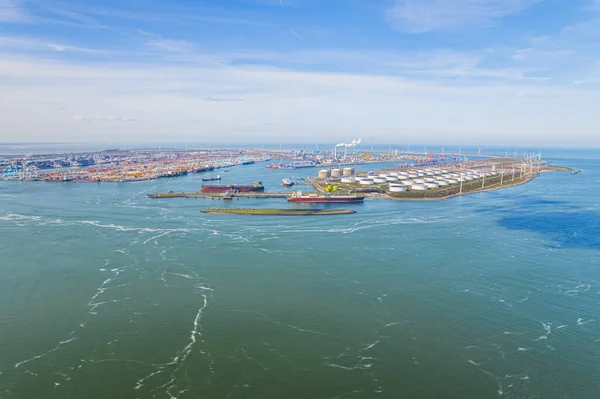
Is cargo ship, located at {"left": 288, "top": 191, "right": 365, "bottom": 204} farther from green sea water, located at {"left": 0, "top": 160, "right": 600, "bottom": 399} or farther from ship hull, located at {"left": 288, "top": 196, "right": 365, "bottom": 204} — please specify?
green sea water, located at {"left": 0, "top": 160, "right": 600, "bottom": 399}

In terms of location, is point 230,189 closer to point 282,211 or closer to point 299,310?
point 282,211

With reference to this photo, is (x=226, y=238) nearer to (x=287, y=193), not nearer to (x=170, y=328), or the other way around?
(x=170, y=328)

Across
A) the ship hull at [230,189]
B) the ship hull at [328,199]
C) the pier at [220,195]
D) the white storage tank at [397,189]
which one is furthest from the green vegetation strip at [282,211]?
the white storage tank at [397,189]

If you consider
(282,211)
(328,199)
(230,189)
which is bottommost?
(282,211)

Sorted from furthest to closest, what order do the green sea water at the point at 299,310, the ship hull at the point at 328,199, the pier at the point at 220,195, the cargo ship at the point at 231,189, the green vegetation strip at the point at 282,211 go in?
the cargo ship at the point at 231,189, the pier at the point at 220,195, the ship hull at the point at 328,199, the green vegetation strip at the point at 282,211, the green sea water at the point at 299,310

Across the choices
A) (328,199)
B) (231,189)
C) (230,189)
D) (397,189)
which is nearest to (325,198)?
(328,199)

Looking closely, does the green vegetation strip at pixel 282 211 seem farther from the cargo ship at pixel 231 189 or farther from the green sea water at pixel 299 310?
the cargo ship at pixel 231 189

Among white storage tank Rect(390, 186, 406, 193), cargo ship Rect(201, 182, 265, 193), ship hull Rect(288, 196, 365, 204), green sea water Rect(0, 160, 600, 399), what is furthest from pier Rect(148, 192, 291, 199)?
green sea water Rect(0, 160, 600, 399)

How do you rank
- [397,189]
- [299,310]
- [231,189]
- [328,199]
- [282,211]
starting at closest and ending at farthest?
[299,310] < [282,211] < [328,199] < [397,189] < [231,189]
